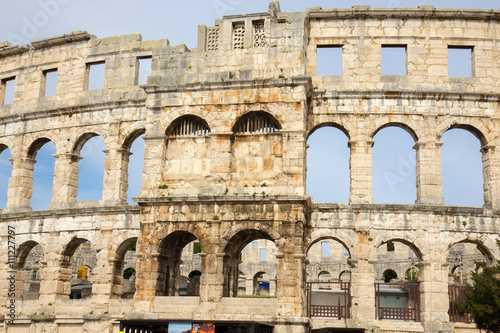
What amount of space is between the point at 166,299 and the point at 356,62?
11.2 meters

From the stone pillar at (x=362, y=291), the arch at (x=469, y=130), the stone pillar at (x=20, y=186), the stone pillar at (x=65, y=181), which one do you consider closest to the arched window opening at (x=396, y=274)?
the arch at (x=469, y=130)

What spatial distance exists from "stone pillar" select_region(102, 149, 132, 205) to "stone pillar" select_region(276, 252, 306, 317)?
303 inches

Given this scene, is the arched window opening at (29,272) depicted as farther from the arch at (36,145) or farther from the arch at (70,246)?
the arch at (36,145)

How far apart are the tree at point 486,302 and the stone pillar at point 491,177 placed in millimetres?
4424

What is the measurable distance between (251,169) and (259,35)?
16.4 feet

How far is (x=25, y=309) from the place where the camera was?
81.3 ft

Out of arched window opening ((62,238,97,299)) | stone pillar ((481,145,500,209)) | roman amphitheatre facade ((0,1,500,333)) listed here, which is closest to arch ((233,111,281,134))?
roman amphitheatre facade ((0,1,500,333))

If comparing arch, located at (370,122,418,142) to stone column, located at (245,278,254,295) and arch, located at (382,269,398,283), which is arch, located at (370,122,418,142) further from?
stone column, located at (245,278,254,295)

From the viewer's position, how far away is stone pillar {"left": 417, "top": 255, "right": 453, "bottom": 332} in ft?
70.5

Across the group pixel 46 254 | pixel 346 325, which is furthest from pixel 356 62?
pixel 46 254

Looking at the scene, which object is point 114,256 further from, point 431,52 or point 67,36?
point 431,52

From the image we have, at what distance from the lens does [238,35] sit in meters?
22.9

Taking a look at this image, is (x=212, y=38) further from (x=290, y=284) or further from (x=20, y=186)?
→ (x=20, y=186)

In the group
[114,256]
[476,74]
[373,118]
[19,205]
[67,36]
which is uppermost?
[67,36]
